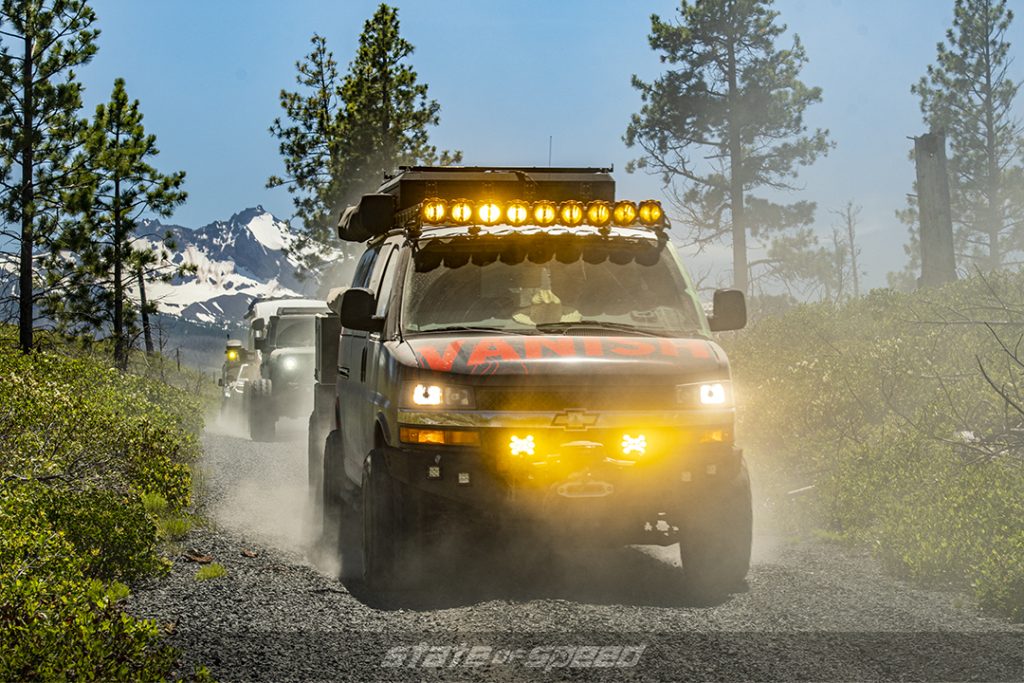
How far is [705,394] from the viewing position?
711 centimetres

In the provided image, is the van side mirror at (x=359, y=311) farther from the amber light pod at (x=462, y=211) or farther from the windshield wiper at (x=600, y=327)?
the windshield wiper at (x=600, y=327)

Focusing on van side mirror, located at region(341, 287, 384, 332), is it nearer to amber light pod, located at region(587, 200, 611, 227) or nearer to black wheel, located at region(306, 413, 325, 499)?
amber light pod, located at region(587, 200, 611, 227)

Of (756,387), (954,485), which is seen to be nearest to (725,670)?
(954,485)

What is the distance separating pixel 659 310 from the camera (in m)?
7.94

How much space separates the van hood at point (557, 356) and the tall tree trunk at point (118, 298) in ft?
79.8

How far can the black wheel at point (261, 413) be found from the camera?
2059cm

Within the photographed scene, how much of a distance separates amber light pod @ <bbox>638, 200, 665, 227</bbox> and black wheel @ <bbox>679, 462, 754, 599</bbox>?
6.14 ft

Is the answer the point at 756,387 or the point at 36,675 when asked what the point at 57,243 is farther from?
the point at 36,675

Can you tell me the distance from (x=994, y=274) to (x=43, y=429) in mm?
14822

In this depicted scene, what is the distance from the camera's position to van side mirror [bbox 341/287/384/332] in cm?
766

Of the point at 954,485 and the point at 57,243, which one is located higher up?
the point at 57,243

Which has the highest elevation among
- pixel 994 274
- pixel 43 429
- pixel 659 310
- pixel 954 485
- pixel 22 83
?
pixel 22 83
